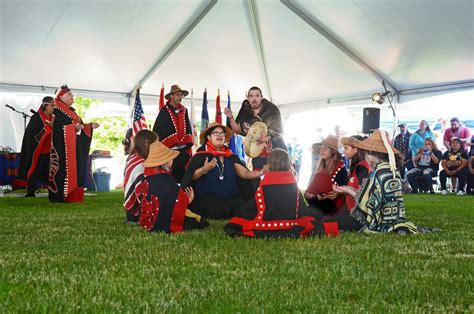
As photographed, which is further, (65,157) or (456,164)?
(456,164)

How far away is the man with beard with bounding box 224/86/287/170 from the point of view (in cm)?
623

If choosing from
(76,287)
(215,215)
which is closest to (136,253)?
(76,287)

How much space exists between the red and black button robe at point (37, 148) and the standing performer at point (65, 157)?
1.99 feet

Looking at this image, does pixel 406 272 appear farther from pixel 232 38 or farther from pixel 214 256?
pixel 232 38

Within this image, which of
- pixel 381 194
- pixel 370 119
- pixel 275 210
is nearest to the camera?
pixel 275 210

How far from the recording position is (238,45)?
13.2 meters

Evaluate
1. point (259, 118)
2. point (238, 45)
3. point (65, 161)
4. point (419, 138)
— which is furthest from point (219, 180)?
point (419, 138)

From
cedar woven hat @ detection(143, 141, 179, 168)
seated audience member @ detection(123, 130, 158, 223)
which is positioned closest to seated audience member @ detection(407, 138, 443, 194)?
seated audience member @ detection(123, 130, 158, 223)

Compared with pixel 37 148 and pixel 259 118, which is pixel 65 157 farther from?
pixel 259 118

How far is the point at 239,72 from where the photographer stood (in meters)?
14.4

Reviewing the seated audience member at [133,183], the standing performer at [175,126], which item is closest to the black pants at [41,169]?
the standing performer at [175,126]

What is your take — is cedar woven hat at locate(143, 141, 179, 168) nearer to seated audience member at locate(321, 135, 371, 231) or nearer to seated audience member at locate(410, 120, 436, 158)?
seated audience member at locate(321, 135, 371, 231)

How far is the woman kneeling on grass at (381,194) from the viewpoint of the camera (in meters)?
4.26

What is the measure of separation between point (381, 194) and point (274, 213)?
0.94 meters
